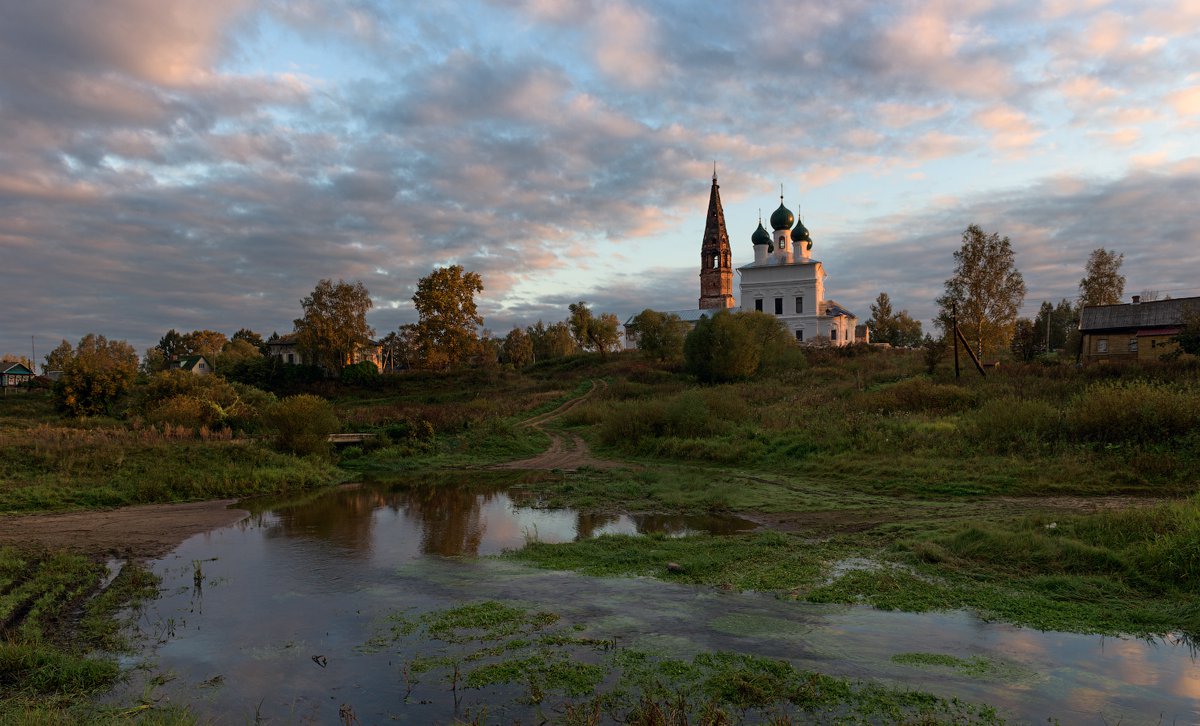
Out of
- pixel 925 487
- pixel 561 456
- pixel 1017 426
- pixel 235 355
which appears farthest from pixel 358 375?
pixel 1017 426

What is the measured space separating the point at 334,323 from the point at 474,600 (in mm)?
49604

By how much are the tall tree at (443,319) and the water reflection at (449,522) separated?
37115 millimetres

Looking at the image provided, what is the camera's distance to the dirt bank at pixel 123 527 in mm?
12523

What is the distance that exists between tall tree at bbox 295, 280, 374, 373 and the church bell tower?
142 ft

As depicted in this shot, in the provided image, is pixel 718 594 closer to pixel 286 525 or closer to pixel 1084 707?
pixel 1084 707

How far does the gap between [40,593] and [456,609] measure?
5.85 m

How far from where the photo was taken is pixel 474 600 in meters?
9.24

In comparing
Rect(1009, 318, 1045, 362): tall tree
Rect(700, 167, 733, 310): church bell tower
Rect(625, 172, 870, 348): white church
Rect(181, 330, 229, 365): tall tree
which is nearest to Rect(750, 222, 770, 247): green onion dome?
Rect(625, 172, 870, 348): white church

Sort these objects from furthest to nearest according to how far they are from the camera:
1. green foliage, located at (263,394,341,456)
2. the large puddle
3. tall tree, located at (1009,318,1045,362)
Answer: tall tree, located at (1009,318,1045,362) < green foliage, located at (263,394,341,456) < the large puddle

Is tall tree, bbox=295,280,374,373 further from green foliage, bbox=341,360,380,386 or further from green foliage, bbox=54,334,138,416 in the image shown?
green foliage, bbox=54,334,138,416

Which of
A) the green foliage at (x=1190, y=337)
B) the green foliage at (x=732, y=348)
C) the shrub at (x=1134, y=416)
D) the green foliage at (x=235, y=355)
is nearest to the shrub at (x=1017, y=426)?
the shrub at (x=1134, y=416)

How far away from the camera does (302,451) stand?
76.1ft

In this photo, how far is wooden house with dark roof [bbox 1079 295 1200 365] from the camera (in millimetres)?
36062

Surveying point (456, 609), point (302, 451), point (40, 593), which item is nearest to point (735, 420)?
point (302, 451)
